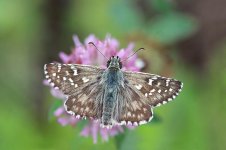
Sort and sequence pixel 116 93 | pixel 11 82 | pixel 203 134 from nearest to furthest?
pixel 116 93 → pixel 203 134 → pixel 11 82

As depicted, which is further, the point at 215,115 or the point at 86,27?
the point at 86,27

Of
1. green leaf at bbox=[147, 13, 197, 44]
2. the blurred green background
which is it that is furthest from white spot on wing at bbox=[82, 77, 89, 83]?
green leaf at bbox=[147, 13, 197, 44]

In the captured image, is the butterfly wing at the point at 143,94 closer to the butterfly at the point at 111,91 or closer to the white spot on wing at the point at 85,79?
the butterfly at the point at 111,91

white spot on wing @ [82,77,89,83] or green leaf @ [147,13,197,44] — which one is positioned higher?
green leaf @ [147,13,197,44]

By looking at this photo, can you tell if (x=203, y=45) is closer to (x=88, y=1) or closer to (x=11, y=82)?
(x=88, y=1)

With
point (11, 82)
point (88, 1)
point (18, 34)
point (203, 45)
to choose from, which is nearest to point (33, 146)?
point (11, 82)

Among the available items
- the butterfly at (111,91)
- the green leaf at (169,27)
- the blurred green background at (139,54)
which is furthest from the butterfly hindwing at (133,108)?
the green leaf at (169,27)

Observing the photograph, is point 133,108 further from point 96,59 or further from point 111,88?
A: point 96,59

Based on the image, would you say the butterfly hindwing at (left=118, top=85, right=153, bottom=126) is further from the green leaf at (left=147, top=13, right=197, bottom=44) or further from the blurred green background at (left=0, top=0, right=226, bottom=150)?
the green leaf at (left=147, top=13, right=197, bottom=44)
